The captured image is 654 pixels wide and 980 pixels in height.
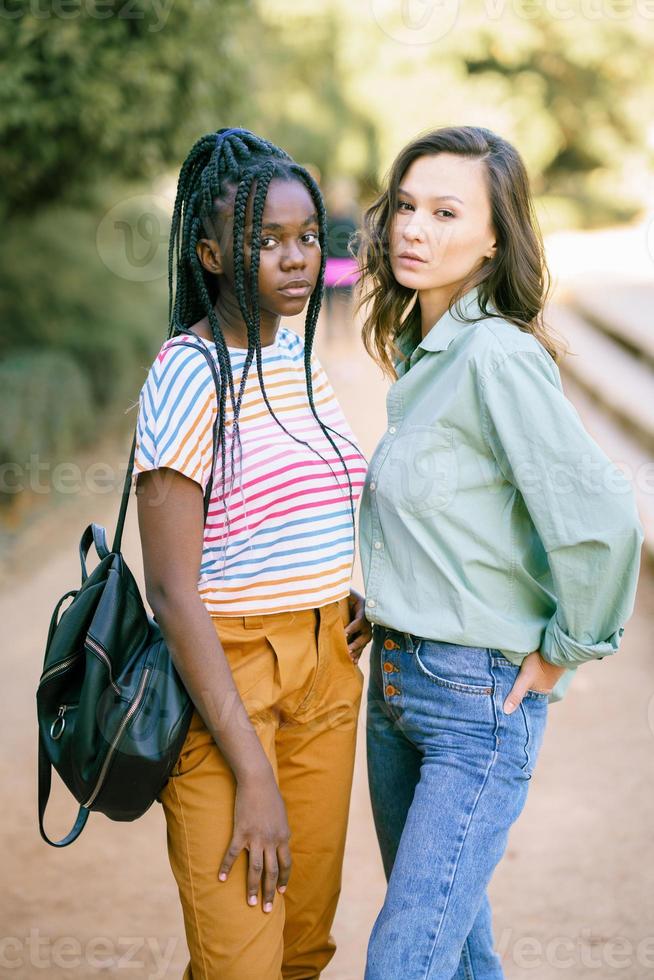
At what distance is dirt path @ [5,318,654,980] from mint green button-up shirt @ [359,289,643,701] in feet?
4.75

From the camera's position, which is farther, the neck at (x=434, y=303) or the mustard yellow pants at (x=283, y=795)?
the neck at (x=434, y=303)

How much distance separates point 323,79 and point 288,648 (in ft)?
86.4

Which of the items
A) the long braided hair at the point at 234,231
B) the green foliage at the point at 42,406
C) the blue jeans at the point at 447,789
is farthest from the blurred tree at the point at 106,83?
the blue jeans at the point at 447,789

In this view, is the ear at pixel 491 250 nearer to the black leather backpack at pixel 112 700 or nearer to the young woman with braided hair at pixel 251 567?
the young woman with braided hair at pixel 251 567

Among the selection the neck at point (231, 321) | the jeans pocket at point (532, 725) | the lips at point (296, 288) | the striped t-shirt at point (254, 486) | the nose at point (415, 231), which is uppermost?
the nose at point (415, 231)

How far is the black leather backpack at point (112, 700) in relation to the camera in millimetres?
1733

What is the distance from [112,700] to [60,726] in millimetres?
144

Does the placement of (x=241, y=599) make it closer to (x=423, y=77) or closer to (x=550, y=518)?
(x=550, y=518)

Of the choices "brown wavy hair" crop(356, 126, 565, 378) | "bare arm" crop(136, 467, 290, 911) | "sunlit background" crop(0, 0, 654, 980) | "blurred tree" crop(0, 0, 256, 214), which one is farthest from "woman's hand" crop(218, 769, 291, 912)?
"blurred tree" crop(0, 0, 256, 214)

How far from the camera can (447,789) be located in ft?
5.74

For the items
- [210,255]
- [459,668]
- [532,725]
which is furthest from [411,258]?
[532,725]

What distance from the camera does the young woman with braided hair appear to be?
5.60 ft

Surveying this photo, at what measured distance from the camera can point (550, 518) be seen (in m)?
1.70

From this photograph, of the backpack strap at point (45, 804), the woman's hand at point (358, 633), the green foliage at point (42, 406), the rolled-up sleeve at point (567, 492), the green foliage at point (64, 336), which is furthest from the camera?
the green foliage at point (64, 336)
